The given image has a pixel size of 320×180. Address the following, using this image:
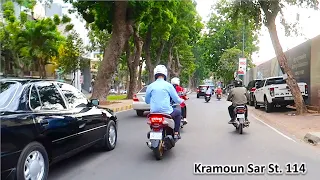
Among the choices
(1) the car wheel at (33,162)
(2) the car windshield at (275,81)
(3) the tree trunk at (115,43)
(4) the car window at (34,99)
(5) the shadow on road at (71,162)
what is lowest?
(5) the shadow on road at (71,162)

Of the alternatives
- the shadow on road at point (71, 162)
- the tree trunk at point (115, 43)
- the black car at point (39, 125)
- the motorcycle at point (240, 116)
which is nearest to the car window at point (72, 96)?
the black car at point (39, 125)

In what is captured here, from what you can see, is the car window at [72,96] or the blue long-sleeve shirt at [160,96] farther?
the blue long-sleeve shirt at [160,96]

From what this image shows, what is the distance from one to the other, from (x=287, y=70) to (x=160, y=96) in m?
→ 10.7

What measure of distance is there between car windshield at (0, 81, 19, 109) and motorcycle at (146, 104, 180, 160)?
8.32ft

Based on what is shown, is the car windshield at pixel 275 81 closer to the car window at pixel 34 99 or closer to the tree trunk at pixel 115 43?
the tree trunk at pixel 115 43

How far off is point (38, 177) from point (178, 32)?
33.4 metres

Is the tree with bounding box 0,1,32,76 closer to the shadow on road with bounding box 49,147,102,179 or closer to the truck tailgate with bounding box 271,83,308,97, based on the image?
the truck tailgate with bounding box 271,83,308,97

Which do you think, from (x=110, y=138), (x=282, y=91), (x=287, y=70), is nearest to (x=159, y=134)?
(x=110, y=138)

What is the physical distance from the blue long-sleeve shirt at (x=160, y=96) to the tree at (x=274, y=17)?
33.2 feet

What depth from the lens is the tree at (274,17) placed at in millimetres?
15068

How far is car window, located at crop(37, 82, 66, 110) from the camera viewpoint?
5266 mm

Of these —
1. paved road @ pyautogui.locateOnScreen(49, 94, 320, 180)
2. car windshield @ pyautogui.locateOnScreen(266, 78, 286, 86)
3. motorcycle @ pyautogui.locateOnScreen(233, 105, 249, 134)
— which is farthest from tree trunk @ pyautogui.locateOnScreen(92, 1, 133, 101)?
motorcycle @ pyautogui.locateOnScreen(233, 105, 249, 134)

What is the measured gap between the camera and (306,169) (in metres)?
5.92

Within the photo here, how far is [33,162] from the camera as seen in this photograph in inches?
177
